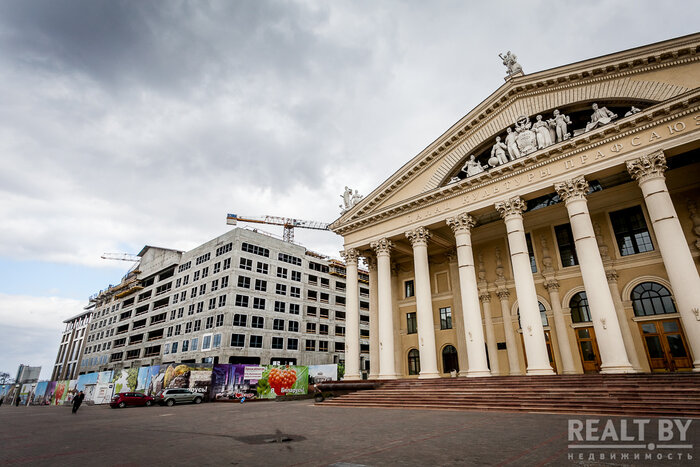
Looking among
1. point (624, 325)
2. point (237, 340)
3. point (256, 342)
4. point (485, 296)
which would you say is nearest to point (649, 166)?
point (624, 325)

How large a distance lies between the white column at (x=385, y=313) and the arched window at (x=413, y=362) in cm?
445

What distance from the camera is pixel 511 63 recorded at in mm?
25594

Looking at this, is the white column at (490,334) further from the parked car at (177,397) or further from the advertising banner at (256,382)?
the parked car at (177,397)

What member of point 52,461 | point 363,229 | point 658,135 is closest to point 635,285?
point 658,135

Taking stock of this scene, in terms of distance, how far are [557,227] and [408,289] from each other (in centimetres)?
1280

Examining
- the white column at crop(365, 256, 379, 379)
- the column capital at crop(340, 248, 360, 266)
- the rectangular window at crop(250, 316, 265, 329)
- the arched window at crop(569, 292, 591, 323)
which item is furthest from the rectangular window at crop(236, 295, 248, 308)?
the arched window at crop(569, 292, 591, 323)

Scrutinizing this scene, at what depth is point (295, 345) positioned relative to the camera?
188 ft

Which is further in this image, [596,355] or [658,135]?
[596,355]

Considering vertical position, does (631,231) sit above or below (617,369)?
above

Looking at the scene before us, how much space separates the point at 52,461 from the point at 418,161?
2538 centimetres

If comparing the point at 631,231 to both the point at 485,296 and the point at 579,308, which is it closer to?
the point at 579,308

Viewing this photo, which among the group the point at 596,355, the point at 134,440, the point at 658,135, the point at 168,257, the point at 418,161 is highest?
the point at 168,257

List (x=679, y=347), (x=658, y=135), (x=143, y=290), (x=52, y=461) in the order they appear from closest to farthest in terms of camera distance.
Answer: (x=52, y=461), (x=658, y=135), (x=679, y=347), (x=143, y=290)

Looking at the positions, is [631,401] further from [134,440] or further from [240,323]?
[240,323]
